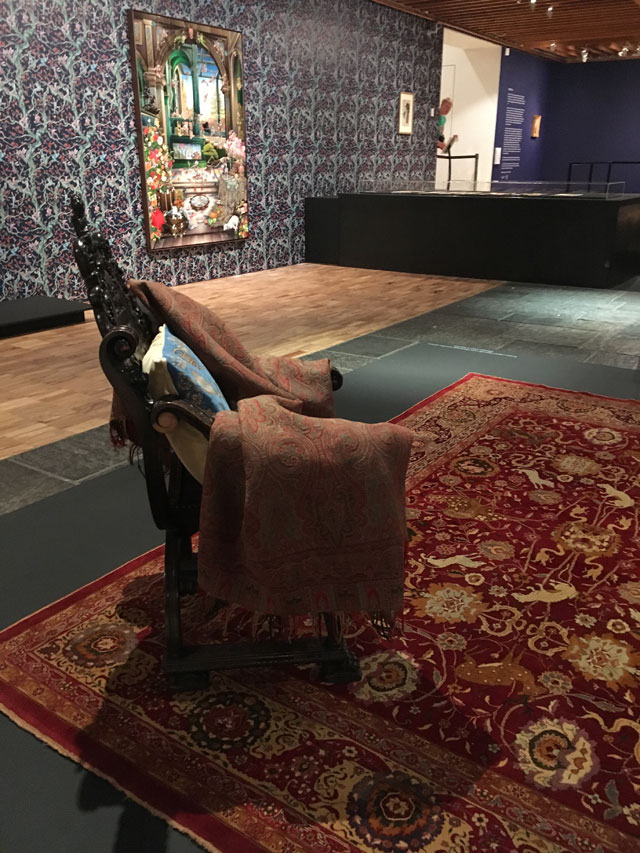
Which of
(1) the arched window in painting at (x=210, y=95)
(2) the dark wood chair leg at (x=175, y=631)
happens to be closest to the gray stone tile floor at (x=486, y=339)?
(2) the dark wood chair leg at (x=175, y=631)

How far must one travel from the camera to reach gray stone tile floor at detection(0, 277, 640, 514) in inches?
127

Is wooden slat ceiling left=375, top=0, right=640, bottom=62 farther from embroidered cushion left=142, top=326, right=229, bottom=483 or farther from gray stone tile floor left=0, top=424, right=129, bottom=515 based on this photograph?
embroidered cushion left=142, top=326, right=229, bottom=483

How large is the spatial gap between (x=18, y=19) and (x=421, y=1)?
5855 millimetres

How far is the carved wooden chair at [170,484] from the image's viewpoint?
166 cm

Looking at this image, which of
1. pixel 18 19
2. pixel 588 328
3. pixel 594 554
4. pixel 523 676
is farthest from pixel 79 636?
pixel 18 19

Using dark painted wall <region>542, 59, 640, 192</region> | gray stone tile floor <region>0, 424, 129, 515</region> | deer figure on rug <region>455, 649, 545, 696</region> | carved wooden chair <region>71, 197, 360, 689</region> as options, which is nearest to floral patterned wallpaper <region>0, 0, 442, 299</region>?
gray stone tile floor <region>0, 424, 129, 515</region>

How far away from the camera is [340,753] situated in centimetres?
170

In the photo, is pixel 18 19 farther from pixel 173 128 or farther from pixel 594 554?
pixel 594 554

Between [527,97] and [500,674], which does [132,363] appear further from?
[527,97]

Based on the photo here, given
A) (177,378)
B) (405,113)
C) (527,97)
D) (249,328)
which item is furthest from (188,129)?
(527,97)

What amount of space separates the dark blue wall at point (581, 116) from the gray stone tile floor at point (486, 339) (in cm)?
876

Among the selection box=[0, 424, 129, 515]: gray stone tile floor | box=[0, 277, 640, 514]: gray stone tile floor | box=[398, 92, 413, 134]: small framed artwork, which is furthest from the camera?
box=[398, 92, 413, 134]: small framed artwork

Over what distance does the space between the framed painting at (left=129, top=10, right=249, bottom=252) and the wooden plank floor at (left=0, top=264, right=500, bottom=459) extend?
724 mm

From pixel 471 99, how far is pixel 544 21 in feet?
10.4
